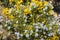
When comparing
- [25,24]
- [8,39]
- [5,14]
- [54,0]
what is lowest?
[8,39]

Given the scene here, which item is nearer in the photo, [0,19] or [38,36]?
[38,36]

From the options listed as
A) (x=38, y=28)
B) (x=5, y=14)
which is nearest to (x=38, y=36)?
(x=38, y=28)

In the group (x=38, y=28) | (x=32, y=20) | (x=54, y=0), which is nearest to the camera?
(x=38, y=28)

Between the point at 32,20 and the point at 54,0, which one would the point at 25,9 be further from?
the point at 54,0

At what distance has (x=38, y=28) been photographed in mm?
3695

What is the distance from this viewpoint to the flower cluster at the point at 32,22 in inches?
147

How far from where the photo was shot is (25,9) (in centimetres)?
392

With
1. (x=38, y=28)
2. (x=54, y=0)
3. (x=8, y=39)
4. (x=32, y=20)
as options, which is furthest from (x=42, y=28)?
(x=54, y=0)

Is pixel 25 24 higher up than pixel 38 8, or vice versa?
pixel 38 8

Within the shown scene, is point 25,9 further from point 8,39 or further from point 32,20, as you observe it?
point 8,39

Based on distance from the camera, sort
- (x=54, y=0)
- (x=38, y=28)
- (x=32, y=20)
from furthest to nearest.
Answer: (x=54, y=0), (x=32, y=20), (x=38, y=28)

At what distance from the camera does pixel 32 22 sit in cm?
390

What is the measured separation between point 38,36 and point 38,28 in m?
0.16

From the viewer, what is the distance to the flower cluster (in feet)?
12.2
